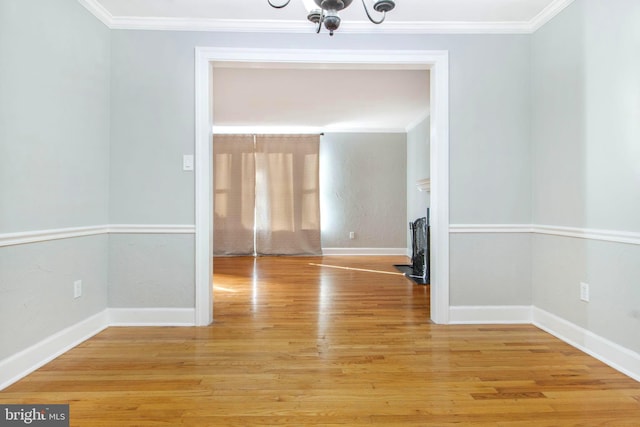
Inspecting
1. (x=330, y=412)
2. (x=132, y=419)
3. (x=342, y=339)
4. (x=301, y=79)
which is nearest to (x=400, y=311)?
(x=342, y=339)

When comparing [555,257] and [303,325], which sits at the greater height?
[555,257]

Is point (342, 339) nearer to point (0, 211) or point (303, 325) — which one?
point (303, 325)

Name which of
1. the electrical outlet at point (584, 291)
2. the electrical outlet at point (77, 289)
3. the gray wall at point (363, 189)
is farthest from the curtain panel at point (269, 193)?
the electrical outlet at point (584, 291)

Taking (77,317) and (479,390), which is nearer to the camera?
(479,390)

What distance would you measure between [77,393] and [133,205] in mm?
1375

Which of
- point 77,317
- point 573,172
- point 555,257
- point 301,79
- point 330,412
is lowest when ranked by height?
point 330,412

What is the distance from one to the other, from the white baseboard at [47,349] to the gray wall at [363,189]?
15.0ft

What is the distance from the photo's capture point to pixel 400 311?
3.02 meters

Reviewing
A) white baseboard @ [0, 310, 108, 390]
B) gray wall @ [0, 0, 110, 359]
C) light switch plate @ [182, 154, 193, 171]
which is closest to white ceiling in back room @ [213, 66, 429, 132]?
light switch plate @ [182, 154, 193, 171]

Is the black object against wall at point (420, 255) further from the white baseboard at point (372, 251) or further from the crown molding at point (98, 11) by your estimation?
the crown molding at point (98, 11)

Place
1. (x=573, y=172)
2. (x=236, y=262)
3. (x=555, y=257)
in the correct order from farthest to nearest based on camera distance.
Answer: (x=236, y=262), (x=555, y=257), (x=573, y=172)

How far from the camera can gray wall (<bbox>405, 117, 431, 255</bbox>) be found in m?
5.50

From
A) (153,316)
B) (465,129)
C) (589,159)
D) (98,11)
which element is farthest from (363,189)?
(98,11)

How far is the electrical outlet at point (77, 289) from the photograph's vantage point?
7.53 ft
